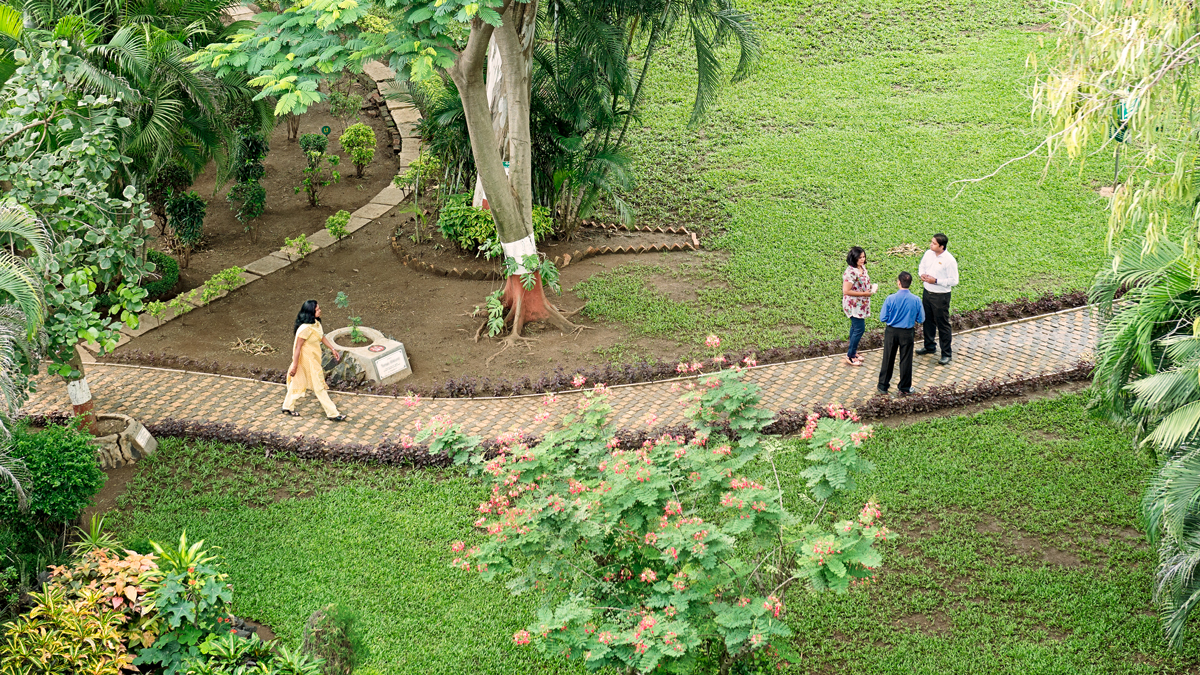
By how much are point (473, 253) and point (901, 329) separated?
5.98 m

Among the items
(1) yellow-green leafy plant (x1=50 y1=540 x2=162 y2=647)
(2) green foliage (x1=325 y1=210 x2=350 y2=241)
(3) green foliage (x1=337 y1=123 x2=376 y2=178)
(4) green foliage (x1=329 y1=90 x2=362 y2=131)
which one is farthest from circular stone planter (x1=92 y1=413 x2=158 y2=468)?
(4) green foliage (x1=329 y1=90 x2=362 y2=131)

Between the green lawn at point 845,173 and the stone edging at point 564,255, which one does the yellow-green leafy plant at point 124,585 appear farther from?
the stone edging at point 564,255

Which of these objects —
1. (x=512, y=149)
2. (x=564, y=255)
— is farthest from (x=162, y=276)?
(x=564, y=255)

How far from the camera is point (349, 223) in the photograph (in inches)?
569

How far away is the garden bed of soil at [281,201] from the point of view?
44.7 ft

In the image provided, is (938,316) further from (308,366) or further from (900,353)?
(308,366)

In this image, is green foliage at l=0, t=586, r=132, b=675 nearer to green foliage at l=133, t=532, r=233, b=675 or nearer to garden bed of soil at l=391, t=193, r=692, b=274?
green foliage at l=133, t=532, r=233, b=675

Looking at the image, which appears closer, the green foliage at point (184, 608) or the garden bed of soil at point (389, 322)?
the green foliage at point (184, 608)

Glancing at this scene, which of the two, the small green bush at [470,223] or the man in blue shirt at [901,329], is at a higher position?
the small green bush at [470,223]

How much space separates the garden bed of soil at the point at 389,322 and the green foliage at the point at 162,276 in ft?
2.19

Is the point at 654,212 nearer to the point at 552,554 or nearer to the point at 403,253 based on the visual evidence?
the point at 403,253

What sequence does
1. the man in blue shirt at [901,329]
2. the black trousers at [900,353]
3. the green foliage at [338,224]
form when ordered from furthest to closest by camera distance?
the green foliage at [338,224] → the black trousers at [900,353] → the man in blue shirt at [901,329]

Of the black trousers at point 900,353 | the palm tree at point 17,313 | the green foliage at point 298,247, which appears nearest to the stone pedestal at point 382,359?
the green foliage at point 298,247

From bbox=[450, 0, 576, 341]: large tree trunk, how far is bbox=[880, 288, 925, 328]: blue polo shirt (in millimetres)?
3511
